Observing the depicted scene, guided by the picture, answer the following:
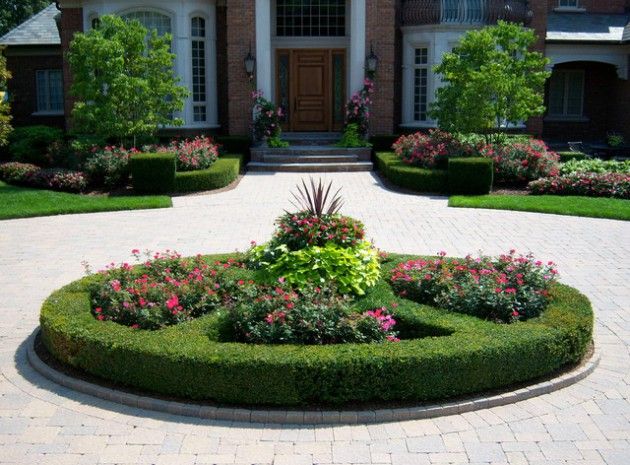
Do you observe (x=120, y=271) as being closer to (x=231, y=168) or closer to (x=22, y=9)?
(x=231, y=168)

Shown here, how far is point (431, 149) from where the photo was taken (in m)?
19.5

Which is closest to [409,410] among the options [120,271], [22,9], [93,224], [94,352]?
[94,352]

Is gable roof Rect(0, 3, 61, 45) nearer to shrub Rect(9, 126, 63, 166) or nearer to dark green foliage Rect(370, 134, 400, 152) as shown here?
shrub Rect(9, 126, 63, 166)

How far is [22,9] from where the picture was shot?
41562mm

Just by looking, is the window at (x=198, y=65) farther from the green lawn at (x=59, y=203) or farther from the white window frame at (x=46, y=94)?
the white window frame at (x=46, y=94)

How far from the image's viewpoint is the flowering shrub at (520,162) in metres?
18.8

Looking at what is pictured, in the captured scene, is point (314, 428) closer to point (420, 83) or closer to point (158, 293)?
point (158, 293)

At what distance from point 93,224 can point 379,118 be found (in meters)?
11.2

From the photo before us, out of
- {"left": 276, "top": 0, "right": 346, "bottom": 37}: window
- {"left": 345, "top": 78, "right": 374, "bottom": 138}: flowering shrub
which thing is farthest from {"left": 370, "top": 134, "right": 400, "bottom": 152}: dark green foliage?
{"left": 276, "top": 0, "right": 346, "bottom": 37}: window

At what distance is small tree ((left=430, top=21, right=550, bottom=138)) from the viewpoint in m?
19.2

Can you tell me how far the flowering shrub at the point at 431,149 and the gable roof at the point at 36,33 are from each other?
14798mm

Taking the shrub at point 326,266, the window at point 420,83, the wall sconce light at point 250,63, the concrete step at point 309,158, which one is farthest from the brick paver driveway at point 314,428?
the window at point 420,83

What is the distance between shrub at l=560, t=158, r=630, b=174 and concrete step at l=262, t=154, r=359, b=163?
238 inches

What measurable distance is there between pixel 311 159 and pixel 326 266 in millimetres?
13983
